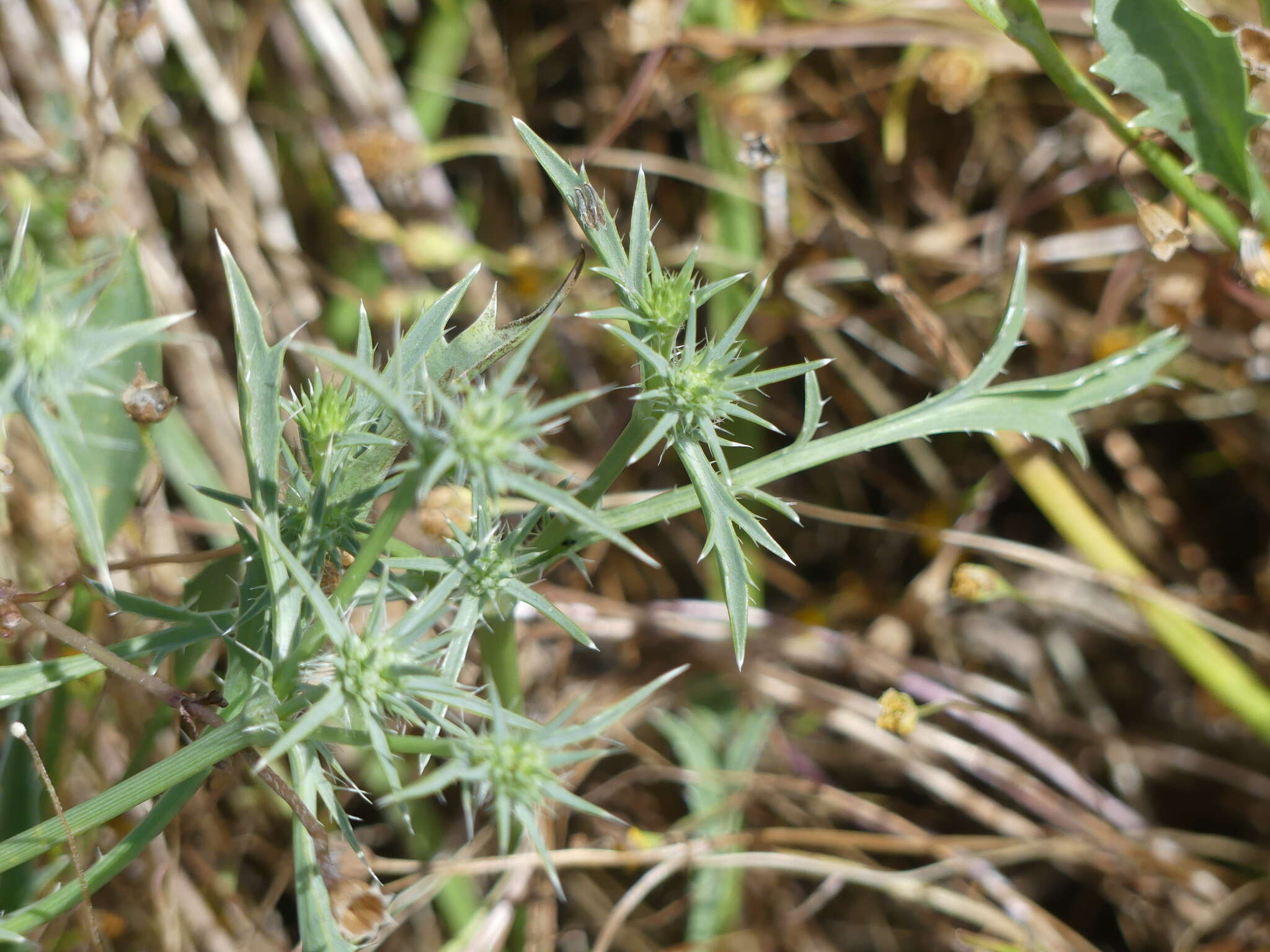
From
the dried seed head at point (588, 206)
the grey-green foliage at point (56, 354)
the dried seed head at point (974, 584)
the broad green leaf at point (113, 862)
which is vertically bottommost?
the dried seed head at point (974, 584)

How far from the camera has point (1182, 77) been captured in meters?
1.63

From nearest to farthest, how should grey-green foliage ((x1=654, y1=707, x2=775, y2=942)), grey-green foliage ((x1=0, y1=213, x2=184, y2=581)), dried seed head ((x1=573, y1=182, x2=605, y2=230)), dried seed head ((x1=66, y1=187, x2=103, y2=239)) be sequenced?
grey-green foliage ((x1=0, y1=213, x2=184, y2=581)), dried seed head ((x1=573, y1=182, x2=605, y2=230)), dried seed head ((x1=66, y1=187, x2=103, y2=239)), grey-green foliage ((x1=654, y1=707, x2=775, y2=942))

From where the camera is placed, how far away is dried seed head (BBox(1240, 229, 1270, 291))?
1.68 meters

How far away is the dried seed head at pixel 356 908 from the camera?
104 centimetres

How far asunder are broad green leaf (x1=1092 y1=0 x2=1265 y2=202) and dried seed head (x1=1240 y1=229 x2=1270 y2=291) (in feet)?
0.32

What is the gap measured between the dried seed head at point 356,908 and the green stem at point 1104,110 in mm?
1580

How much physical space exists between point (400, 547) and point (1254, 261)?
1541 mm

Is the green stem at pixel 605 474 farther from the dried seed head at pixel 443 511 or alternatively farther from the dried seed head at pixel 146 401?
the dried seed head at pixel 146 401

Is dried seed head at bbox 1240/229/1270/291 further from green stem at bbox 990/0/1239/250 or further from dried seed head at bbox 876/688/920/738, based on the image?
dried seed head at bbox 876/688/920/738

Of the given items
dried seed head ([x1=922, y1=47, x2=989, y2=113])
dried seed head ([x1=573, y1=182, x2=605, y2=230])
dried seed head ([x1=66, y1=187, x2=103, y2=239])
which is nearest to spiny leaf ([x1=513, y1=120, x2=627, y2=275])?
dried seed head ([x1=573, y1=182, x2=605, y2=230])

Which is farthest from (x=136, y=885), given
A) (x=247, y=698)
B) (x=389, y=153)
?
(x=389, y=153)

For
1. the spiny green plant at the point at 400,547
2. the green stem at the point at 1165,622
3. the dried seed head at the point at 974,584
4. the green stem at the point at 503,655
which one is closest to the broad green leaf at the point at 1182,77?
the green stem at the point at 1165,622

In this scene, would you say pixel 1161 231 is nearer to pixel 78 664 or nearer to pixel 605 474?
pixel 605 474

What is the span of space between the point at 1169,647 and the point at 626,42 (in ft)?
6.00
